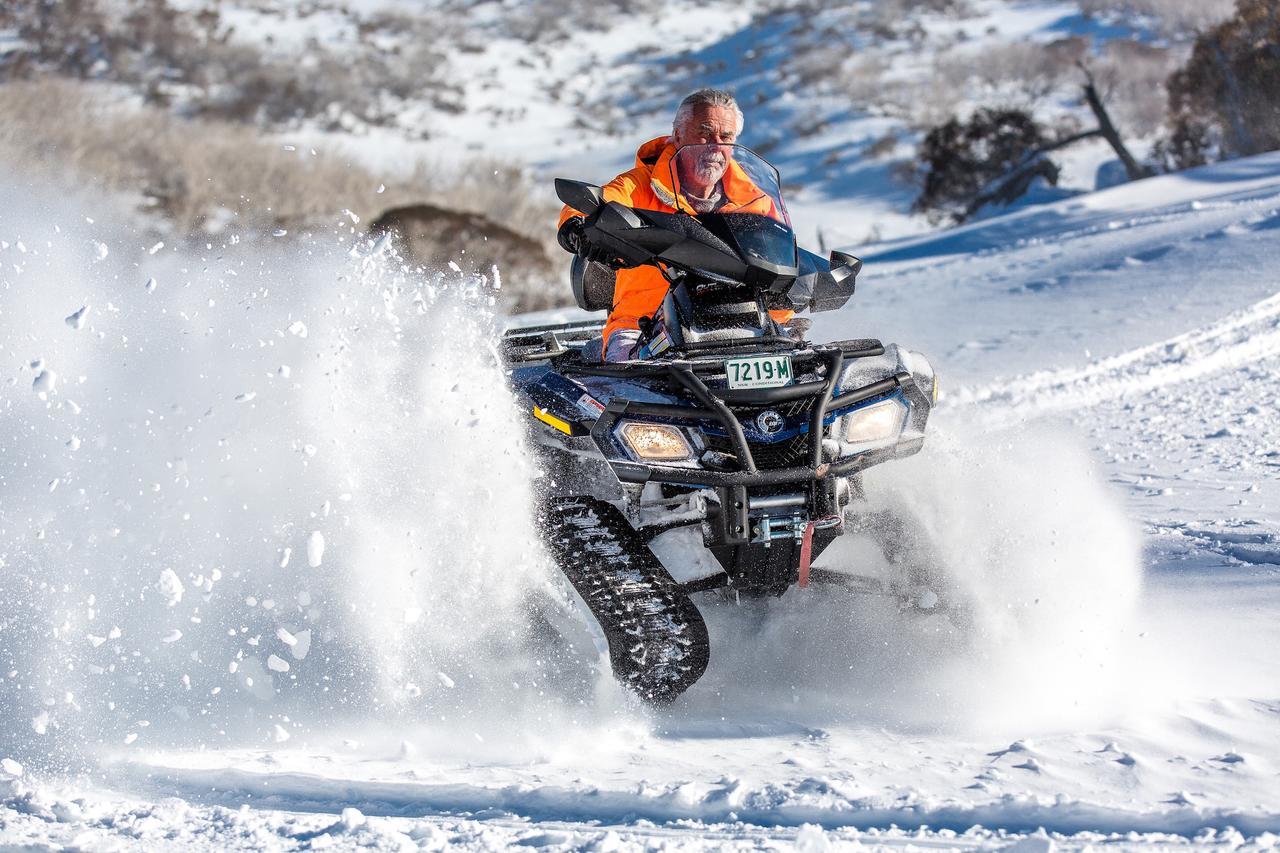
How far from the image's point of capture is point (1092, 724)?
3.64 metres

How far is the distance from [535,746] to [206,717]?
101 cm

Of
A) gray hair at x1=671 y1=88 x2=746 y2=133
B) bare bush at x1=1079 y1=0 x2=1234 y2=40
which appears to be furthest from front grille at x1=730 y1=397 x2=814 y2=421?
bare bush at x1=1079 y1=0 x2=1234 y2=40

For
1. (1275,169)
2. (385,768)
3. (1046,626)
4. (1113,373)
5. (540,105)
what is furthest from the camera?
(540,105)

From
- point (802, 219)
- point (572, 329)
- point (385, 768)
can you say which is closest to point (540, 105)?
point (802, 219)

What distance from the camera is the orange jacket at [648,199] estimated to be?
185 inches

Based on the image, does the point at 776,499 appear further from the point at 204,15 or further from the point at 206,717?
the point at 204,15

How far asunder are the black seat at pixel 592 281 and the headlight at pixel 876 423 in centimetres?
140

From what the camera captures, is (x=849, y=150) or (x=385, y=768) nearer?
(x=385, y=768)

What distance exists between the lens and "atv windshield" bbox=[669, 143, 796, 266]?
4.51m

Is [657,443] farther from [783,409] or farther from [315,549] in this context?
[315,549]

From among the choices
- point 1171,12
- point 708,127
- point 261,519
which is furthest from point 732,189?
point 1171,12

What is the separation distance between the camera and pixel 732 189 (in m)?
4.69

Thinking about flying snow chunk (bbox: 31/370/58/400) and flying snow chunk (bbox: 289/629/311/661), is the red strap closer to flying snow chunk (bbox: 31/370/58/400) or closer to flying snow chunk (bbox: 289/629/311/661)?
flying snow chunk (bbox: 289/629/311/661)

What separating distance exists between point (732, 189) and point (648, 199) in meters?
0.37
